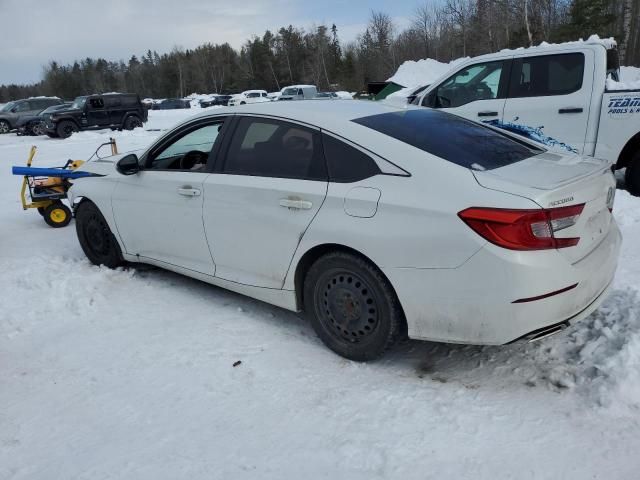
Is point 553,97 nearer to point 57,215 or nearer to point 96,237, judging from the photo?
point 96,237

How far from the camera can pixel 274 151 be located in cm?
354

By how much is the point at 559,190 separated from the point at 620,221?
10.7 ft

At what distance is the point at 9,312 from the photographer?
416 centimetres

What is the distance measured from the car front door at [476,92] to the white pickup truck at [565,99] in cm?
Answer: 1

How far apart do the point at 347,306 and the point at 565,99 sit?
4758 mm

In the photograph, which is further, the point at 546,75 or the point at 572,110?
the point at 546,75

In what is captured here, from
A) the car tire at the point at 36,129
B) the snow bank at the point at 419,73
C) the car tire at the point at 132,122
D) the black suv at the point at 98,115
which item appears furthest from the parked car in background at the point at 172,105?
the snow bank at the point at 419,73

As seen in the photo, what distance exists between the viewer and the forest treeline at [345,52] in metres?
36.5

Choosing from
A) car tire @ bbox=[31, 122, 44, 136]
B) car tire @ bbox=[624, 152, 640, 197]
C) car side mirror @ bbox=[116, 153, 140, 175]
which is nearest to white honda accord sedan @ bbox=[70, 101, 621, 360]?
car side mirror @ bbox=[116, 153, 140, 175]

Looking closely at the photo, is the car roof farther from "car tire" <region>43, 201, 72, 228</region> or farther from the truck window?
"car tire" <region>43, 201, 72, 228</region>

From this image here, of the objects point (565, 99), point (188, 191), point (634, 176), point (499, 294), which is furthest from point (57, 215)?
point (634, 176)

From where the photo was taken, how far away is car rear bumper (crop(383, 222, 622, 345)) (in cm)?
252

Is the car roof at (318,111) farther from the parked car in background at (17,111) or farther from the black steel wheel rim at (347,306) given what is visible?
the parked car in background at (17,111)

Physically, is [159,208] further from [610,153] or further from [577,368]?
[610,153]
